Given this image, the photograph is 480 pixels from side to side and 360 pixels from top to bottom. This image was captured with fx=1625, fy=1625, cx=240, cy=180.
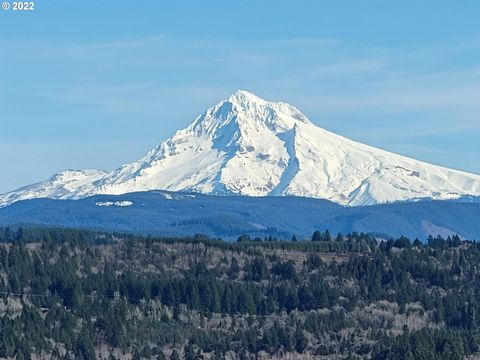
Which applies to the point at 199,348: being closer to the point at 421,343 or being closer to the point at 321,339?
the point at 321,339

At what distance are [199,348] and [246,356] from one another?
640 cm

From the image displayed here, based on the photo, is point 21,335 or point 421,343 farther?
point 21,335

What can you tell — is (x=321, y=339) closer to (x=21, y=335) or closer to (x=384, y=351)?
(x=384, y=351)

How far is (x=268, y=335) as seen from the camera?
652 feet

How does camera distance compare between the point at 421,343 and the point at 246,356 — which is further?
the point at 246,356

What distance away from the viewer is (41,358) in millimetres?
182750

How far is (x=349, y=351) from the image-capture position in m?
190

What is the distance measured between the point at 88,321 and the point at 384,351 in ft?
130

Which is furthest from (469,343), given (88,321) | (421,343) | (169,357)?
(88,321)

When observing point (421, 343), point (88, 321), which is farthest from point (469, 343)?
point (88, 321)

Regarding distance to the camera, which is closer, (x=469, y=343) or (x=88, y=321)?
(x=469, y=343)

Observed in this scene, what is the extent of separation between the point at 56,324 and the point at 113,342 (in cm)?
741

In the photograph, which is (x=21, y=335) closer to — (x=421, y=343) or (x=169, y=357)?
(x=169, y=357)

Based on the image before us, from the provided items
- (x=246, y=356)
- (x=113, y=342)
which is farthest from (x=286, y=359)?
(x=113, y=342)
